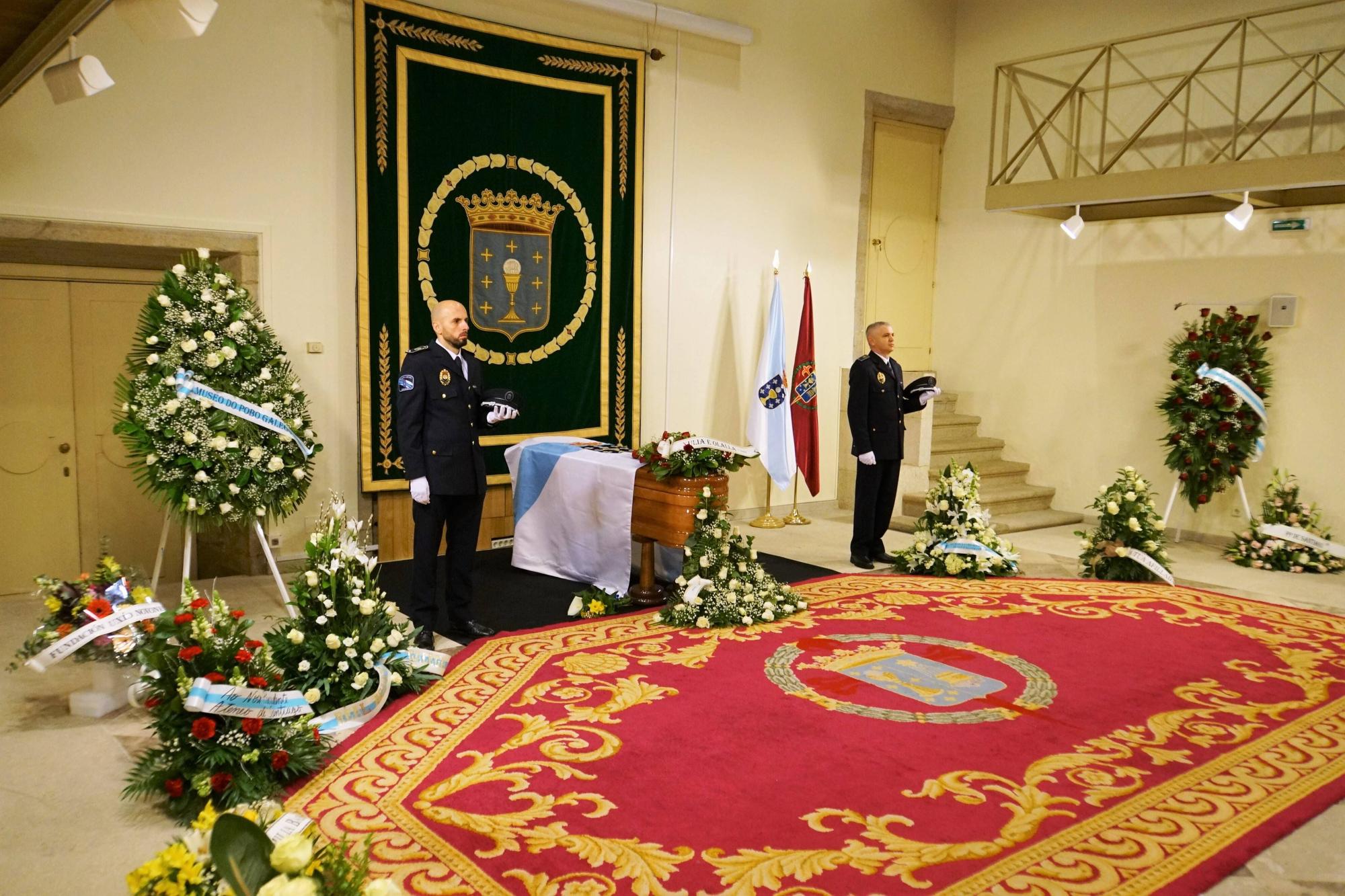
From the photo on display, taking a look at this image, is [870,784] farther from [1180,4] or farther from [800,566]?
[1180,4]

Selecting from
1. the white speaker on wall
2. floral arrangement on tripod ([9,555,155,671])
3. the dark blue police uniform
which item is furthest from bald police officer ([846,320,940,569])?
floral arrangement on tripod ([9,555,155,671])

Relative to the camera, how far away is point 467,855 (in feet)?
10.2

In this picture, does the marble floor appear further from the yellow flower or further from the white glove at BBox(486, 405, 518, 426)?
the yellow flower

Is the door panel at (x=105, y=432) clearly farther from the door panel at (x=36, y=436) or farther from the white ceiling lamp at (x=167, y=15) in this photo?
the white ceiling lamp at (x=167, y=15)

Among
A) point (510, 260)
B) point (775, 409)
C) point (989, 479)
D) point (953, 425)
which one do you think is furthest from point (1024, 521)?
point (510, 260)

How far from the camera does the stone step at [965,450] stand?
9.51 meters

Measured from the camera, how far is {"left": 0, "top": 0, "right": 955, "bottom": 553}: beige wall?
19.7 ft

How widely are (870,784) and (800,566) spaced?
3.66 m

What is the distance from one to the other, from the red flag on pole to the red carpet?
3.38 meters

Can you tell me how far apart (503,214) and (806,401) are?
305 centimetres

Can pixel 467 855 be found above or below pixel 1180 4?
below

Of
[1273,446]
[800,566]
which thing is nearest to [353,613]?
[800,566]

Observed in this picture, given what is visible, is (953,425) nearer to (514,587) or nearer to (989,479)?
(989,479)

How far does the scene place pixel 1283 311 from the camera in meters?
8.01
